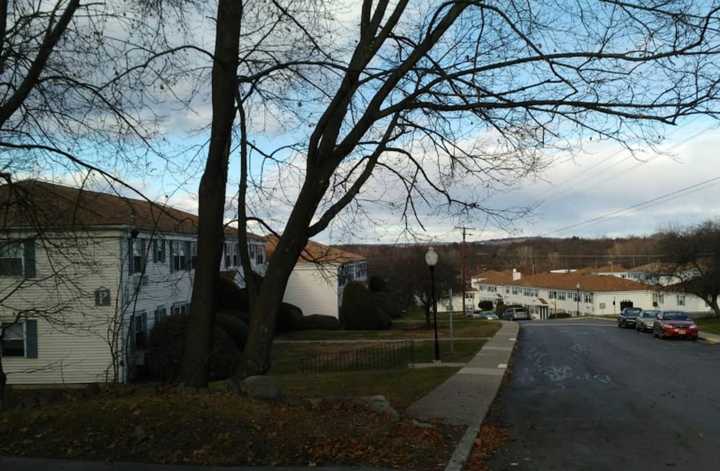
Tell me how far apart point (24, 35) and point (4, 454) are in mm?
5986

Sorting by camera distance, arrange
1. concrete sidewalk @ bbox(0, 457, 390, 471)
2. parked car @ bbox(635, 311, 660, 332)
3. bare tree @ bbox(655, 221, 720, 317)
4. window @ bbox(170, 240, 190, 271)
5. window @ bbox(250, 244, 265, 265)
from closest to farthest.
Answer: concrete sidewalk @ bbox(0, 457, 390, 471) < window @ bbox(170, 240, 190, 271) < parked car @ bbox(635, 311, 660, 332) < window @ bbox(250, 244, 265, 265) < bare tree @ bbox(655, 221, 720, 317)

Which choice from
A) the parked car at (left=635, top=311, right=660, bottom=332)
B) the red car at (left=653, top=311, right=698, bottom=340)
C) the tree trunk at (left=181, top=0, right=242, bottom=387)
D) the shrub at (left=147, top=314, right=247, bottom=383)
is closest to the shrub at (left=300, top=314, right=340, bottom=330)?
the shrub at (left=147, top=314, right=247, bottom=383)

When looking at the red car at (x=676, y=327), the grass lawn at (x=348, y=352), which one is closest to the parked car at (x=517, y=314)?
the red car at (x=676, y=327)

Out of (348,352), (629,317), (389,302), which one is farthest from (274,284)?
(389,302)

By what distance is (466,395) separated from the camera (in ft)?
41.7

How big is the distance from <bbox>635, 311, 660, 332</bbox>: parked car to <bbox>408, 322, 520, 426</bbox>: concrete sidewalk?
2148cm

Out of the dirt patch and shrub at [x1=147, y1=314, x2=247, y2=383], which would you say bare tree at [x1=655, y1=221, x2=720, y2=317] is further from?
the dirt patch

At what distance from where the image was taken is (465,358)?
2212cm

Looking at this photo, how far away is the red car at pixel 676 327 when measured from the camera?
33.5m

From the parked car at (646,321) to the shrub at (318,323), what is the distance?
1879 centimetres

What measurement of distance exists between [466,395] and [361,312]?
30.6 m

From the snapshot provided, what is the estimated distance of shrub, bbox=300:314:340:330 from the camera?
139ft

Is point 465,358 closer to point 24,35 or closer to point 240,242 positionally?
point 240,242

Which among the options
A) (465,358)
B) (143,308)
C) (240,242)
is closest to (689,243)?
(465,358)
